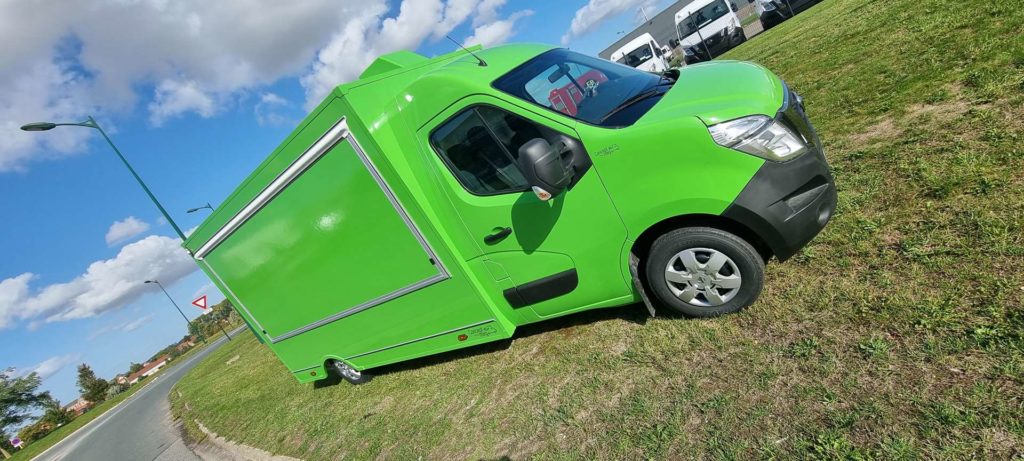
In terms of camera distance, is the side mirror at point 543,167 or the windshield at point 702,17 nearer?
the side mirror at point 543,167

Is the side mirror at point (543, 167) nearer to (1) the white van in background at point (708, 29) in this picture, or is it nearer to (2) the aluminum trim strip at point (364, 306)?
(2) the aluminum trim strip at point (364, 306)

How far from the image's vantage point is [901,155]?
164 inches

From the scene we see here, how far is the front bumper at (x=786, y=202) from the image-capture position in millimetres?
2957

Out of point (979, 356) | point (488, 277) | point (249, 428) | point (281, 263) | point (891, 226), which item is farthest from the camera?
point (249, 428)

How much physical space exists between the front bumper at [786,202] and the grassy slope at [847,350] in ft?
1.57

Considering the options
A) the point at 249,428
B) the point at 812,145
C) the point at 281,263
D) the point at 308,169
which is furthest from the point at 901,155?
the point at 249,428

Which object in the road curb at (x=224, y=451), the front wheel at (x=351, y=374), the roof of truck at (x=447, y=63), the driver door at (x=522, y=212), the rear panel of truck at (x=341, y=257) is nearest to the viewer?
the driver door at (x=522, y=212)

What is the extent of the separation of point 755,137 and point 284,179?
4065 mm

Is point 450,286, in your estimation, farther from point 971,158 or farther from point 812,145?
point 971,158

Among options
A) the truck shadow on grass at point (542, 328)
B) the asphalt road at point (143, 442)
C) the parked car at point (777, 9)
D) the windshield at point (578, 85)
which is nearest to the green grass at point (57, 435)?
the asphalt road at point (143, 442)

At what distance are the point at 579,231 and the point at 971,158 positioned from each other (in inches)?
120

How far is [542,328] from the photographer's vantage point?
485 centimetres

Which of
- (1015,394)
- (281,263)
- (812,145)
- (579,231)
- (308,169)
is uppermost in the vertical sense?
(308,169)

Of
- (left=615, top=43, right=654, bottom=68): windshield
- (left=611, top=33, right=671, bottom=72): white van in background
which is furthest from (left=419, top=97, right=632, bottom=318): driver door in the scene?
(left=615, top=43, right=654, bottom=68): windshield
